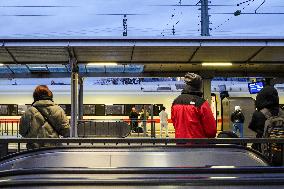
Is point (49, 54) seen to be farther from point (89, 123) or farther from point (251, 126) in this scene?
point (251, 126)

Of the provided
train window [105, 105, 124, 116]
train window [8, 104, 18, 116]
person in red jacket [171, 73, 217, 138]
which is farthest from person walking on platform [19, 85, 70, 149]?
train window [8, 104, 18, 116]

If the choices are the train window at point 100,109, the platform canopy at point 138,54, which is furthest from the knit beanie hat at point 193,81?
the train window at point 100,109

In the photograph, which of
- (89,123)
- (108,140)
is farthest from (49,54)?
(108,140)

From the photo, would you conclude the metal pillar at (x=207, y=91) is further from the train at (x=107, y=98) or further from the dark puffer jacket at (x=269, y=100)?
the train at (x=107, y=98)

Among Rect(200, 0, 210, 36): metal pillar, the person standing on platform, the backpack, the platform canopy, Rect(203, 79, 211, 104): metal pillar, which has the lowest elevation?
the backpack

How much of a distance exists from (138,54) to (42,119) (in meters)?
7.33

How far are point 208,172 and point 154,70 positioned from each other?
13.8 m

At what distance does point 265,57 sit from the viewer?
13.3m

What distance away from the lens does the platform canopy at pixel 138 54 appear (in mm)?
11570

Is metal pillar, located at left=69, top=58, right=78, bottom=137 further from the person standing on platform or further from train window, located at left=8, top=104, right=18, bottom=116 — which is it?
train window, located at left=8, top=104, right=18, bottom=116

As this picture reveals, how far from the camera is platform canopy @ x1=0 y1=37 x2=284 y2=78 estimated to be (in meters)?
11.6

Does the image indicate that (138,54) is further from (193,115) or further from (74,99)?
(193,115)

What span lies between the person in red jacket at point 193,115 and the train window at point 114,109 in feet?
68.8

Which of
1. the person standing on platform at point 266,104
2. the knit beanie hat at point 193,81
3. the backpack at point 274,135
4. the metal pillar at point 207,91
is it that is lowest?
the backpack at point 274,135
